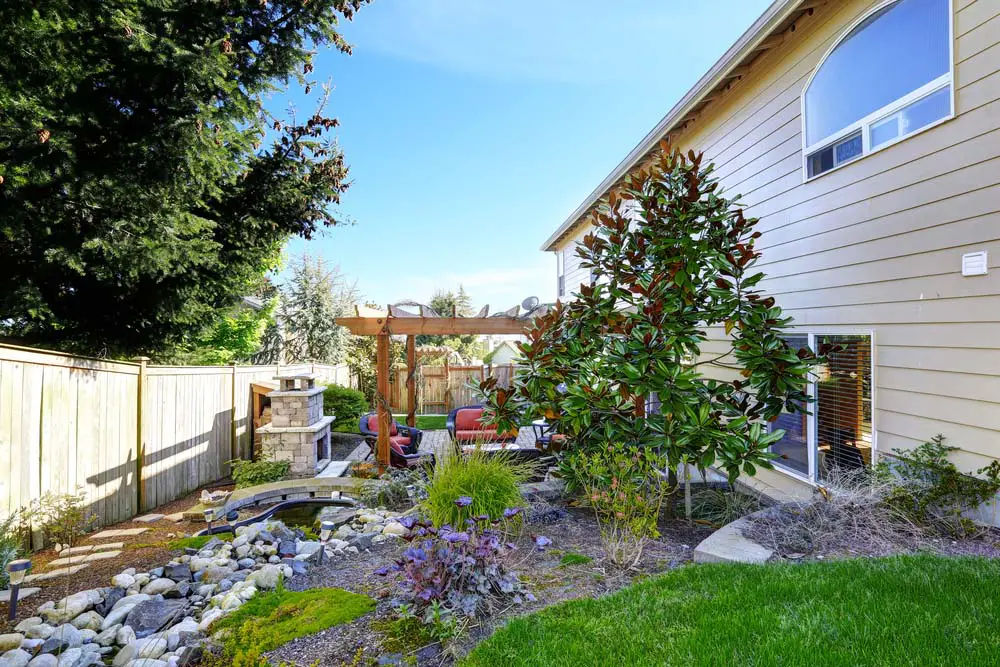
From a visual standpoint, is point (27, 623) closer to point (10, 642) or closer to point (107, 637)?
point (10, 642)

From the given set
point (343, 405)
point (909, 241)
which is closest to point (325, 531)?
point (909, 241)

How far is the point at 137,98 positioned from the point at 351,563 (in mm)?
5655

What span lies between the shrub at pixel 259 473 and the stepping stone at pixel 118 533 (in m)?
1.76

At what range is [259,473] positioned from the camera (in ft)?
23.9

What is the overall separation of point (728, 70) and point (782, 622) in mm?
5861

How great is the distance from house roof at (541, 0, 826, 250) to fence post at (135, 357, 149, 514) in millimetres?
5888

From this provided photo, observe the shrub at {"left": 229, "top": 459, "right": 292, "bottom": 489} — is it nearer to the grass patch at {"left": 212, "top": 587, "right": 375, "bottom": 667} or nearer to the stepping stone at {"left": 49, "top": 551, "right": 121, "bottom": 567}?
the stepping stone at {"left": 49, "top": 551, "right": 121, "bottom": 567}

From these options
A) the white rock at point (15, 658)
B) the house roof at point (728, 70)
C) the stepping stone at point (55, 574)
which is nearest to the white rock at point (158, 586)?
the white rock at point (15, 658)

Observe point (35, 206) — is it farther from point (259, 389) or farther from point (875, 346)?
point (875, 346)

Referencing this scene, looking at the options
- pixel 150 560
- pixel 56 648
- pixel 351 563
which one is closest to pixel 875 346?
pixel 351 563

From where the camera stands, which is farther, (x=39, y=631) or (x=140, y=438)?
(x=140, y=438)

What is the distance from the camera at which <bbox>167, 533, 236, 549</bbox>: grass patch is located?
4.61 m

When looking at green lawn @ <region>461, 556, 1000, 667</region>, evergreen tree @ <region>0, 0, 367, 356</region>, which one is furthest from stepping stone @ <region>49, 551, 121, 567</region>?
green lawn @ <region>461, 556, 1000, 667</region>

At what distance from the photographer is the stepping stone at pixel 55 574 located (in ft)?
12.8
